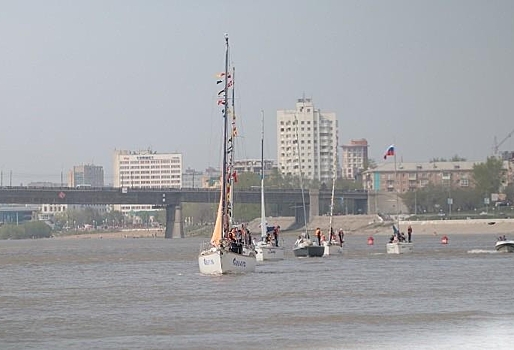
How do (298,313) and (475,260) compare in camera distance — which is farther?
(475,260)

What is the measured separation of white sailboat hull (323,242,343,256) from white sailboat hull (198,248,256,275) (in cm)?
3654

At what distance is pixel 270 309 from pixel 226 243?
20.2 m

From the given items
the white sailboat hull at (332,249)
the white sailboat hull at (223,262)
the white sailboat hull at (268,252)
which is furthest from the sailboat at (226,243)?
the white sailboat hull at (332,249)

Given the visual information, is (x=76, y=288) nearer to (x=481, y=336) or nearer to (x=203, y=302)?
(x=203, y=302)

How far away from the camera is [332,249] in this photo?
119312mm

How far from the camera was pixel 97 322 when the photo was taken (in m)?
53.6

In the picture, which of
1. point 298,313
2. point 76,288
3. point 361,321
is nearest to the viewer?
point 361,321

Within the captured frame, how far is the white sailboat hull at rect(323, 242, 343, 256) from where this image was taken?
117588mm

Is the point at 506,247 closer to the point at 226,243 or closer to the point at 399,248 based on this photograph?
the point at 399,248

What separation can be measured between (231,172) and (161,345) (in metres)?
41.9

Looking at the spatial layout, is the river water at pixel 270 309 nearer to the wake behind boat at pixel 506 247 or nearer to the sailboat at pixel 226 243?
the sailboat at pixel 226 243

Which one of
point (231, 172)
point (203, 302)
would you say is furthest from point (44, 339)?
point (231, 172)

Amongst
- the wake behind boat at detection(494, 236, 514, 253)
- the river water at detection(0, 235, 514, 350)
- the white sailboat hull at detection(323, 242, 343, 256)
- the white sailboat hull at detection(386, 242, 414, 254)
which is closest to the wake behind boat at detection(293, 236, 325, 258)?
the white sailboat hull at detection(323, 242, 343, 256)

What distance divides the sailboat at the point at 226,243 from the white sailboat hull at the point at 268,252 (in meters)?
21.6
